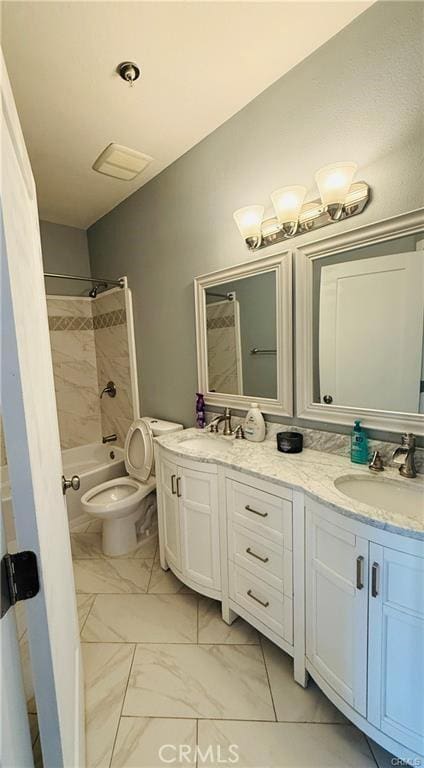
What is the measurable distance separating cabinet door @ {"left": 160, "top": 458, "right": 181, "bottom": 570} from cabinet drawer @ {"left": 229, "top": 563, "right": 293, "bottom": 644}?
1.28ft

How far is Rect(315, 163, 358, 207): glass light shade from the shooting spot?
127cm

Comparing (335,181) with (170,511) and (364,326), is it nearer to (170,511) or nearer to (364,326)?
(364,326)

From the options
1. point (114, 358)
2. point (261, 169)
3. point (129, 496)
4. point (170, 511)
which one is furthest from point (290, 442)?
point (114, 358)

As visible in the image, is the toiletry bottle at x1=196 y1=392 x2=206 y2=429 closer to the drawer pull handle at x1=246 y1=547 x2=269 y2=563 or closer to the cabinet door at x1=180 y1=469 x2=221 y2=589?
the cabinet door at x1=180 y1=469 x2=221 y2=589

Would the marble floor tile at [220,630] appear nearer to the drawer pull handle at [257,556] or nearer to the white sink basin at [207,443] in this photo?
the drawer pull handle at [257,556]

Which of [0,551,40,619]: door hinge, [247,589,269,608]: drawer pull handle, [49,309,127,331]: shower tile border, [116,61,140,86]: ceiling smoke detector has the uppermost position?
[116,61,140,86]: ceiling smoke detector

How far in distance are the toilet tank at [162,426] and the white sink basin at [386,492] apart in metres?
1.26

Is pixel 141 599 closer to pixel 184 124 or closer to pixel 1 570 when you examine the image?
pixel 1 570

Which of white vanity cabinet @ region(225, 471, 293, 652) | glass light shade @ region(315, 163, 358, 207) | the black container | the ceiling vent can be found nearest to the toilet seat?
white vanity cabinet @ region(225, 471, 293, 652)

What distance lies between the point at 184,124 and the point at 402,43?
3.56 ft

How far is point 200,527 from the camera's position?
165 centimetres

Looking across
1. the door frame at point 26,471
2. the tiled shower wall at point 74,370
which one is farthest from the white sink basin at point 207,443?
the tiled shower wall at point 74,370

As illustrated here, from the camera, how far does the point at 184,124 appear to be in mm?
1794

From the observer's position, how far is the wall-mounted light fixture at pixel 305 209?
1.29 metres
